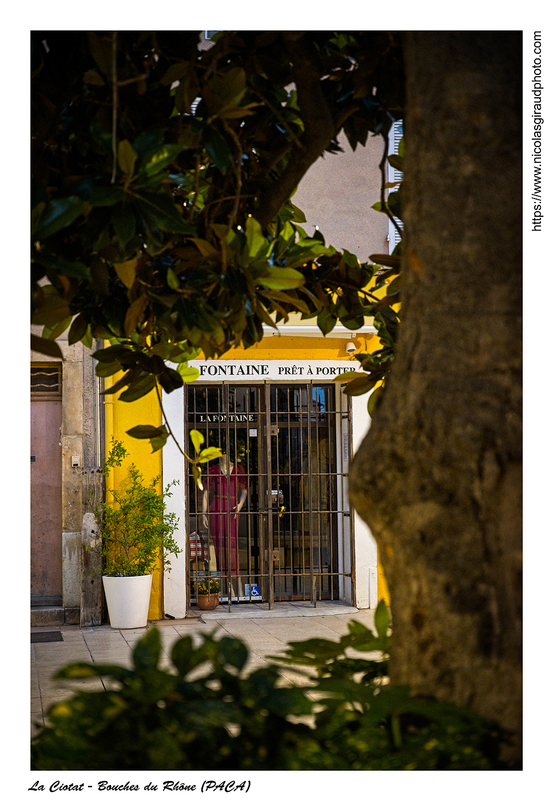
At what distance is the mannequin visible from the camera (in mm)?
8070

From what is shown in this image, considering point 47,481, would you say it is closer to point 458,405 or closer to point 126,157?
point 126,157

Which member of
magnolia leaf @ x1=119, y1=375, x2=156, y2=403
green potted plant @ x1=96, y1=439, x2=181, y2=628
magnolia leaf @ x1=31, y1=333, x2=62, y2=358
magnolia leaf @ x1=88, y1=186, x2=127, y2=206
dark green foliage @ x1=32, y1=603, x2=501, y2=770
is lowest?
green potted plant @ x1=96, y1=439, x2=181, y2=628

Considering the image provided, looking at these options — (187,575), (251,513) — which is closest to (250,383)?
(251,513)

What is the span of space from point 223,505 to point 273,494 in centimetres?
55

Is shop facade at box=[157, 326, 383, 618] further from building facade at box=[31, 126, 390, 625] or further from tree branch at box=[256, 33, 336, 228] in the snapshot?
tree branch at box=[256, 33, 336, 228]

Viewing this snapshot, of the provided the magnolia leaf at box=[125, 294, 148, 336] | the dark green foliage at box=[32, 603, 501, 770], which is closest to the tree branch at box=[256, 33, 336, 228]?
the magnolia leaf at box=[125, 294, 148, 336]

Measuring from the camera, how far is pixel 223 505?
809 cm

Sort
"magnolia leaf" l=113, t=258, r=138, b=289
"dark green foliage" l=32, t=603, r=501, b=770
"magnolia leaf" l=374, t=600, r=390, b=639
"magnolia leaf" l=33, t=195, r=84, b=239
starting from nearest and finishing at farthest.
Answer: "dark green foliage" l=32, t=603, r=501, b=770 < "magnolia leaf" l=33, t=195, r=84, b=239 < "magnolia leaf" l=374, t=600, r=390, b=639 < "magnolia leaf" l=113, t=258, r=138, b=289

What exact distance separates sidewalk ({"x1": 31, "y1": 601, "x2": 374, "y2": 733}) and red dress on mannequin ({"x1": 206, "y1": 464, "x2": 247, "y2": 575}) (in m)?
0.54

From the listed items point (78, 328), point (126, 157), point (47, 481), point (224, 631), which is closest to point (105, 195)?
point (126, 157)
